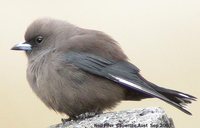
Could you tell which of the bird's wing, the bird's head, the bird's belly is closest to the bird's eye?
the bird's head

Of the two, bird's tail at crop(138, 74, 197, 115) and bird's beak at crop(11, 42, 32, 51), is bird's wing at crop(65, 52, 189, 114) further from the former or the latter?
bird's beak at crop(11, 42, 32, 51)

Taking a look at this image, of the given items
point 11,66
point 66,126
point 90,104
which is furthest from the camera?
point 11,66

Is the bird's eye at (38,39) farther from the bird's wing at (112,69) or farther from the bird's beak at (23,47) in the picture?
the bird's wing at (112,69)

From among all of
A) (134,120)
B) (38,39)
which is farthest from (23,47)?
(134,120)

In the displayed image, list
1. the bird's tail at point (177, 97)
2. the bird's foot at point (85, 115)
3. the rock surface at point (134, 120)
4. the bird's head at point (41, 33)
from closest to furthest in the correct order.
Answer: the rock surface at point (134, 120), the bird's tail at point (177, 97), the bird's foot at point (85, 115), the bird's head at point (41, 33)

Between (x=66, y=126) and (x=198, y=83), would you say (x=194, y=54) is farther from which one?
(x=66, y=126)

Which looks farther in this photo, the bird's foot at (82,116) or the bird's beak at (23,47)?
the bird's beak at (23,47)

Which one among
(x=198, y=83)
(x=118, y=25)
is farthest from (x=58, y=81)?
(x=118, y=25)

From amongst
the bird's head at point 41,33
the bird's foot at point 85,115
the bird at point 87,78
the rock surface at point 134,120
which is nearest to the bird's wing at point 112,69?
the bird at point 87,78
